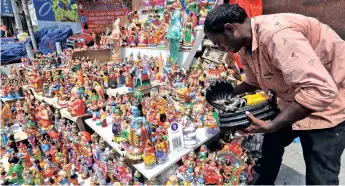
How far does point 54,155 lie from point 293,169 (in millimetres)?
2215

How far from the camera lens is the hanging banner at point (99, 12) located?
22.4 ft

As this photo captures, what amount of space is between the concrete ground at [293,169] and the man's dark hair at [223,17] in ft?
4.95

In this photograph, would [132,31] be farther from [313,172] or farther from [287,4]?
[313,172]

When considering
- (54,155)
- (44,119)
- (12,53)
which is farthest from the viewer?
(12,53)

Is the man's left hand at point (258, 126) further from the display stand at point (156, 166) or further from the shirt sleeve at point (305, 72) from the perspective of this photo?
the display stand at point (156, 166)

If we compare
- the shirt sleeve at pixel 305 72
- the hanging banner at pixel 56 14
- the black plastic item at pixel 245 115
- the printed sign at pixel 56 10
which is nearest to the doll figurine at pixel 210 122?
the black plastic item at pixel 245 115

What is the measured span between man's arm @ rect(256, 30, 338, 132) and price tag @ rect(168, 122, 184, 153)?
3.16ft

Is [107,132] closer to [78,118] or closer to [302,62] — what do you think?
[78,118]

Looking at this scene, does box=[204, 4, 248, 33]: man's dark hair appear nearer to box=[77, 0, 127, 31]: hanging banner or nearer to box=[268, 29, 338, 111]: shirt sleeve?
box=[268, 29, 338, 111]: shirt sleeve

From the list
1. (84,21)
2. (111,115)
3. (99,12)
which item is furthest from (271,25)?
(84,21)

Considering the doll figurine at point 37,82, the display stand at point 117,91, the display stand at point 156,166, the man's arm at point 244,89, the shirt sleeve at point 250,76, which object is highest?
the shirt sleeve at point 250,76

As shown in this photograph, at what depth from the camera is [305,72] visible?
894 mm

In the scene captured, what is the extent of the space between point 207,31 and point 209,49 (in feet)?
8.68

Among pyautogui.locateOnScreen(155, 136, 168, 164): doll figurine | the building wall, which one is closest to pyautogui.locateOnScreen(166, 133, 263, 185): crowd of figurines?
pyautogui.locateOnScreen(155, 136, 168, 164): doll figurine
